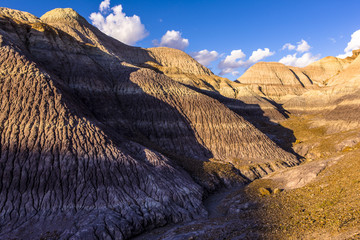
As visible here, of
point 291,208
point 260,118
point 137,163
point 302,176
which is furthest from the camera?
point 260,118

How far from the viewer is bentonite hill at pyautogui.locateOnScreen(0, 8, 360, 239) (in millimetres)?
13781

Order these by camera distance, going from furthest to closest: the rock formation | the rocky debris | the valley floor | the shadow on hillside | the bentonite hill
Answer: the shadow on hillside, the rocky debris, the rock formation, the bentonite hill, the valley floor

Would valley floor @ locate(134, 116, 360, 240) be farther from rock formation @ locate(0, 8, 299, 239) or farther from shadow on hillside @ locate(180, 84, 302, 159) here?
shadow on hillside @ locate(180, 84, 302, 159)

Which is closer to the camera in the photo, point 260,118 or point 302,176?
point 302,176

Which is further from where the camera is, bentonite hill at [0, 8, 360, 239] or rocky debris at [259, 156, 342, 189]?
rocky debris at [259, 156, 342, 189]

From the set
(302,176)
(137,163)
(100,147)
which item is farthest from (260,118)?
(100,147)

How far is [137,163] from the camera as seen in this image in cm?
1956

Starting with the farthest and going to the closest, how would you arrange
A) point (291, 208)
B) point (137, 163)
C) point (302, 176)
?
1. point (137, 163)
2. point (302, 176)
3. point (291, 208)

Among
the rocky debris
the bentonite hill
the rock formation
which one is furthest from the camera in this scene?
the rocky debris

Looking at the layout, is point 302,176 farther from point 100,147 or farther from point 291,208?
point 100,147

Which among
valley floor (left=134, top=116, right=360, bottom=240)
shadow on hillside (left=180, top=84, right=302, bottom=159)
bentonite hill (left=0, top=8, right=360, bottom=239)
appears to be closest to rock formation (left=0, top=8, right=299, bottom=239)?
bentonite hill (left=0, top=8, right=360, bottom=239)

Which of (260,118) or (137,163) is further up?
(260,118)

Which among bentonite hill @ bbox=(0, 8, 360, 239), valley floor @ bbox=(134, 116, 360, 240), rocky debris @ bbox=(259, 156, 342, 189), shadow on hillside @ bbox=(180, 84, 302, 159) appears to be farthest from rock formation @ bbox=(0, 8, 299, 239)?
shadow on hillside @ bbox=(180, 84, 302, 159)

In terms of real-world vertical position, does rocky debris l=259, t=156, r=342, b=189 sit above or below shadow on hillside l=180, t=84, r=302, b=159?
below
